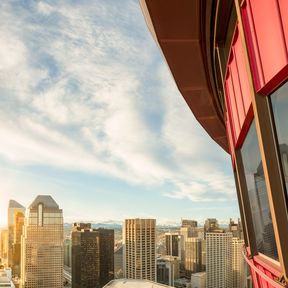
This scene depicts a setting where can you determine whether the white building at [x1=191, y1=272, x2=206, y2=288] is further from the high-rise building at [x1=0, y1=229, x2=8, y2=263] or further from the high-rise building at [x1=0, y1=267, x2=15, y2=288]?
the high-rise building at [x1=0, y1=229, x2=8, y2=263]

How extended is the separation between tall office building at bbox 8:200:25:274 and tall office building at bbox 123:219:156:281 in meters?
27.4

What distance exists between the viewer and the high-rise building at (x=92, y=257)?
56438mm

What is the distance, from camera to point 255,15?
6.72 feet

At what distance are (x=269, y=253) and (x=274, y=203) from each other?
91 centimetres

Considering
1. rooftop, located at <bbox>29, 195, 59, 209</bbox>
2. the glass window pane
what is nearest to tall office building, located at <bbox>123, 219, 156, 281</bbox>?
rooftop, located at <bbox>29, 195, 59, 209</bbox>

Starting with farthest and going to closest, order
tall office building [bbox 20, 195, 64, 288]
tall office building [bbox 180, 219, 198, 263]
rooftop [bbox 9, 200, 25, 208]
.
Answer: rooftop [bbox 9, 200, 25, 208]
tall office building [bbox 20, 195, 64, 288]
tall office building [bbox 180, 219, 198, 263]

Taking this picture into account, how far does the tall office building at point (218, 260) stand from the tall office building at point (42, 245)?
28780mm

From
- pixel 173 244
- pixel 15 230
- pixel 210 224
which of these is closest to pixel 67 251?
pixel 15 230

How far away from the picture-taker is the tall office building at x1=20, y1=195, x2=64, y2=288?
65.1 meters

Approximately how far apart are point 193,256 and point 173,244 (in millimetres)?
6292

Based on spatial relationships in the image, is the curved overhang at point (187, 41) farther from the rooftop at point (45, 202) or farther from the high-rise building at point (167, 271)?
the rooftop at point (45, 202)

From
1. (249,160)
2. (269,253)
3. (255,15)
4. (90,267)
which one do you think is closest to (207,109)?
(249,160)

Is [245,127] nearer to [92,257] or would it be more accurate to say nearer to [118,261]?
[118,261]

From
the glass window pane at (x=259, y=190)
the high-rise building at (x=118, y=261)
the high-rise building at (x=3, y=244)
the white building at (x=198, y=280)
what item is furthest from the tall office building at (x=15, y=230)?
the glass window pane at (x=259, y=190)
